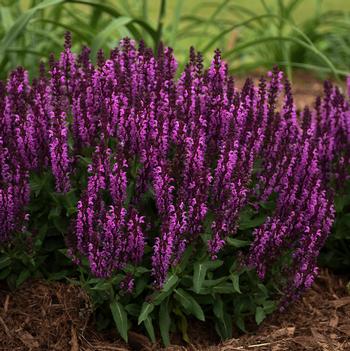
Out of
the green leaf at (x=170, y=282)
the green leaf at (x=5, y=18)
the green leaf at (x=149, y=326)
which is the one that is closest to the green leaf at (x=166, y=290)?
the green leaf at (x=170, y=282)

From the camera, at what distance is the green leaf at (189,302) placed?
10.2 ft

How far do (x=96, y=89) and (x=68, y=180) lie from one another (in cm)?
48

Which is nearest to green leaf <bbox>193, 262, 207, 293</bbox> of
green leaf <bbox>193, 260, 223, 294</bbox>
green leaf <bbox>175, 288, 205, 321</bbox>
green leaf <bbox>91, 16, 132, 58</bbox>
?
green leaf <bbox>193, 260, 223, 294</bbox>

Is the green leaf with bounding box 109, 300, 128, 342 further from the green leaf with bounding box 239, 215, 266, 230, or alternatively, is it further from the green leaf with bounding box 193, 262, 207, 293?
the green leaf with bounding box 239, 215, 266, 230

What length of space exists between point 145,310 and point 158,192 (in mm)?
527

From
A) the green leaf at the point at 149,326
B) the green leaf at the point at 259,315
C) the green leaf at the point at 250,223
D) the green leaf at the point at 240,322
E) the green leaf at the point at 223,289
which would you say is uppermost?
the green leaf at the point at 250,223

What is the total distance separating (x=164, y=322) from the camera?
3.20 meters

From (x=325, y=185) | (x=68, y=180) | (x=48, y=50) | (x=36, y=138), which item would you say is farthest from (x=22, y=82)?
(x=48, y=50)

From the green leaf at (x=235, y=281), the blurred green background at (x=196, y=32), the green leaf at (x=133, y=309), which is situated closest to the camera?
the green leaf at (x=235, y=281)

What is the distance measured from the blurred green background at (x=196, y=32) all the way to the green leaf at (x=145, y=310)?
2.01 metres

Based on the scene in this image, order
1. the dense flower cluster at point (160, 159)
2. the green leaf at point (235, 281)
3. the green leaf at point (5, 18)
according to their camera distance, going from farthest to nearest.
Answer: the green leaf at point (5, 18)
the green leaf at point (235, 281)
the dense flower cluster at point (160, 159)

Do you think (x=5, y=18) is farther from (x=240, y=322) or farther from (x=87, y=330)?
(x=240, y=322)

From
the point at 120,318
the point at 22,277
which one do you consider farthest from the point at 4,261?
the point at 120,318

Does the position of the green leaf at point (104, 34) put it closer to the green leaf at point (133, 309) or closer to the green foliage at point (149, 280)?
the green foliage at point (149, 280)
